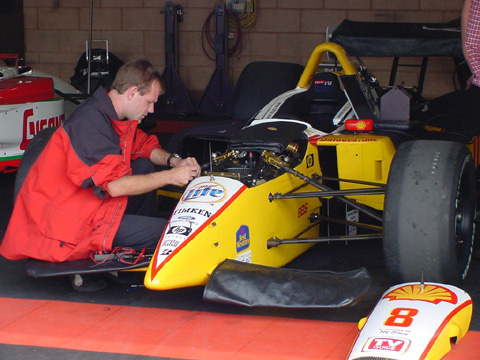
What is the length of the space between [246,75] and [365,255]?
2.05m

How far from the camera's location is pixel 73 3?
43.4 ft

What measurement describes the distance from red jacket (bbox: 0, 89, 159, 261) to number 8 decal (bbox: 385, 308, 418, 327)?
1568mm

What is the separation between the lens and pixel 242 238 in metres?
4.27

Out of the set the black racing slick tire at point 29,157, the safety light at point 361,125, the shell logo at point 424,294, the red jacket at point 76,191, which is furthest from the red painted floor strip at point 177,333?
the safety light at point 361,125

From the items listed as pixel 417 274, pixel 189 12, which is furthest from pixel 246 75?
pixel 189 12

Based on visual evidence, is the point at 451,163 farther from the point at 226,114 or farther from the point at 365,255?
the point at 226,114

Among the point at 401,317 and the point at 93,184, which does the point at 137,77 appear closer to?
the point at 93,184

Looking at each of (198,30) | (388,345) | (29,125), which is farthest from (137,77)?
(198,30)

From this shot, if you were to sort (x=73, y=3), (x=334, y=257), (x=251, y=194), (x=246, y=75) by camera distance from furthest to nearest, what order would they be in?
(x=73, y=3) → (x=246, y=75) → (x=334, y=257) → (x=251, y=194)

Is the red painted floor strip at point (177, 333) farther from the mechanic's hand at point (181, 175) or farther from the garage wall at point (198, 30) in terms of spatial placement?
the garage wall at point (198, 30)

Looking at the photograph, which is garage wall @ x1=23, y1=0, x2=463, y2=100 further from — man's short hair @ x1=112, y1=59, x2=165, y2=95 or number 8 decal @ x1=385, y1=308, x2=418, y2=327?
number 8 decal @ x1=385, y1=308, x2=418, y2=327

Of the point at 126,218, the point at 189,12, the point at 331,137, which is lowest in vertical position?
the point at 126,218

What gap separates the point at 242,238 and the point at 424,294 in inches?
39.3

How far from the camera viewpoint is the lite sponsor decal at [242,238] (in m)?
4.23
